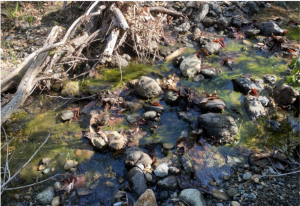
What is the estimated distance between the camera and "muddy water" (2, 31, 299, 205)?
3.64m

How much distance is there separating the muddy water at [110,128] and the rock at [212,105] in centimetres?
20

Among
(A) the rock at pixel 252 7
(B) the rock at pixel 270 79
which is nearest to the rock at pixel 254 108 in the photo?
(B) the rock at pixel 270 79

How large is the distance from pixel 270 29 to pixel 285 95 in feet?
10.9

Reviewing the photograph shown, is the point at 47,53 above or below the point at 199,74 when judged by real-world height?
above

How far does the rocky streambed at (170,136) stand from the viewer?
337 centimetres

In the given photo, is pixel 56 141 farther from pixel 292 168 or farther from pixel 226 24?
pixel 226 24

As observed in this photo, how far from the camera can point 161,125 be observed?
4469 mm

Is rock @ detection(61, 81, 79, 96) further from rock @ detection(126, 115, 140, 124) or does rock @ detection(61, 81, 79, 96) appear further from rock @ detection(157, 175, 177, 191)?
rock @ detection(157, 175, 177, 191)

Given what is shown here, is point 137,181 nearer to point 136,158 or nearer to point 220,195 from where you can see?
point 136,158

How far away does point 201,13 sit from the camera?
772 centimetres

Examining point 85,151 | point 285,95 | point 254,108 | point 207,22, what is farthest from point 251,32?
point 85,151

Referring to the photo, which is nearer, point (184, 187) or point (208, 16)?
point (184, 187)

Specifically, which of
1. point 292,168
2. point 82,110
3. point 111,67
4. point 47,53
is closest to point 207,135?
point 292,168

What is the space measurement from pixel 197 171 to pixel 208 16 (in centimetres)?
621
